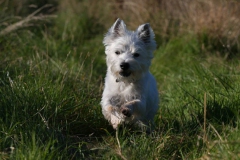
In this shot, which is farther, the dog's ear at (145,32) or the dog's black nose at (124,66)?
the dog's ear at (145,32)

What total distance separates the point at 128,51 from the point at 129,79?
0.34m

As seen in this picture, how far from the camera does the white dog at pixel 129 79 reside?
18.0 feet

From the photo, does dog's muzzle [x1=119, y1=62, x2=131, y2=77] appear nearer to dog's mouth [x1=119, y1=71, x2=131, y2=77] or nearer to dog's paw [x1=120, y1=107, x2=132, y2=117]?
dog's mouth [x1=119, y1=71, x2=131, y2=77]

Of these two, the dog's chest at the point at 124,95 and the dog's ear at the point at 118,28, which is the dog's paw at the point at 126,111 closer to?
the dog's chest at the point at 124,95

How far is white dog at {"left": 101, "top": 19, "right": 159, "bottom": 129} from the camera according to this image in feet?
18.0

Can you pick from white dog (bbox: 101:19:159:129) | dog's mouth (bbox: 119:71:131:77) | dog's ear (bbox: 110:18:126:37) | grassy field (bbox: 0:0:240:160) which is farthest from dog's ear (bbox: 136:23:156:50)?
grassy field (bbox: 0:0:240:160)

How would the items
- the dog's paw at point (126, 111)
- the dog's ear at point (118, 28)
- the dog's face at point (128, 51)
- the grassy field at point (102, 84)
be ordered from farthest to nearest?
1. the dog's ear at point (118, 28)
2. the dog's face at point (128, 51)
3. the dog's paw at point (126, 111)
4. the grassy field at point (102, 84)

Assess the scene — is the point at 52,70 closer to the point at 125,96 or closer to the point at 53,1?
the point at 125,96

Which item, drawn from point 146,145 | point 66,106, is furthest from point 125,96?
point 146,145

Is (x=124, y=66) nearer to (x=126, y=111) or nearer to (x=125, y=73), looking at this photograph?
(x=125, y=73)

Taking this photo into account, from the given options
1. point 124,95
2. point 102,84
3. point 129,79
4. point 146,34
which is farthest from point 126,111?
point 102,84

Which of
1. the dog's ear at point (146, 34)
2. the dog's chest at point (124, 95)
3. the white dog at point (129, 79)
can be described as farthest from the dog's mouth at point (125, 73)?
the dog's ear at point (146, 34)

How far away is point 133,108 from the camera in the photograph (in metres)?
5.49

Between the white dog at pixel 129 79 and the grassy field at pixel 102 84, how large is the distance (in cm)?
20
